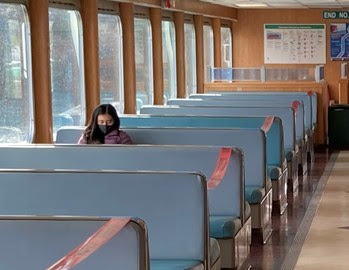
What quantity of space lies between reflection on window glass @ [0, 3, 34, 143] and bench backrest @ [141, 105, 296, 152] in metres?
2.18

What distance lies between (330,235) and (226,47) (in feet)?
31.4

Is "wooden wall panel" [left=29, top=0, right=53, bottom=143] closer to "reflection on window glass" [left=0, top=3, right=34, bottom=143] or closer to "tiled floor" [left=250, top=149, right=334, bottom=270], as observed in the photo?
"reflection on window glass" [left=0, top=3, right=34, bottom=143]

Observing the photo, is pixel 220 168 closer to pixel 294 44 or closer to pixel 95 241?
pixel 95 241

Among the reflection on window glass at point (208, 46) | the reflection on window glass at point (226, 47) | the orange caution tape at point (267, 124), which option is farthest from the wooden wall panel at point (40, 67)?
the reflection on window glass at point (226, 47)

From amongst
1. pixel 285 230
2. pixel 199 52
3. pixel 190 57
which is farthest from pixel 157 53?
pixel 285 230

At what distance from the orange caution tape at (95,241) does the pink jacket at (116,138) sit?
369cm

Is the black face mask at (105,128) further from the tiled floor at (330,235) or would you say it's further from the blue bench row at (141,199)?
the blue bench row at (141,199)

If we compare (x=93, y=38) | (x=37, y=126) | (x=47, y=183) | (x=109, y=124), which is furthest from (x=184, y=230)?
(x=93, y=38)

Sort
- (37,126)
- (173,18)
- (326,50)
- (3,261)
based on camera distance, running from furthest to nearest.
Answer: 1. (326,50)
2. (173,18)
3. (37,126)
4. (3,261)

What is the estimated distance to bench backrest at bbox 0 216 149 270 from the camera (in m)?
3.45

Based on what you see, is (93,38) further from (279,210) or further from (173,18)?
(173,18)

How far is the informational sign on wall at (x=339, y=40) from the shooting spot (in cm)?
1678

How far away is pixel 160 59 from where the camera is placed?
40.9 ft

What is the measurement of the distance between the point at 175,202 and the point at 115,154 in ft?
3.88
